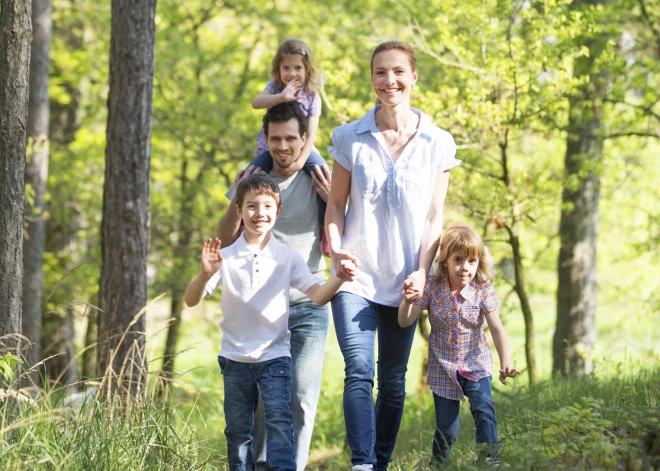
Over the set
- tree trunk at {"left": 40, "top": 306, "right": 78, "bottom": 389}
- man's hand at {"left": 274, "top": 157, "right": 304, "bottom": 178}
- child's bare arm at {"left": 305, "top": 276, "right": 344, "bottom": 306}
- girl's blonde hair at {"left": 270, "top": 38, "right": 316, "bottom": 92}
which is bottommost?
tree trunk at {"left": 40, "top": 306, "right": 78, "bottom": 389}

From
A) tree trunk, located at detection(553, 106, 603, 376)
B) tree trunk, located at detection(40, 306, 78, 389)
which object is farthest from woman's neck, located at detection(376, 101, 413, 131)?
tree trunk, located at detection(40, 306, 78, 389)

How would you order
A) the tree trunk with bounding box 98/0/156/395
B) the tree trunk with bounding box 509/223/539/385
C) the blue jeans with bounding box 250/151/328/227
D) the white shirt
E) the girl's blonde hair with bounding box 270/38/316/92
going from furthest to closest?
1. the tree trunk with bounding box 509/223/539/385
2. the tree trunk with bounding box 98/0/156/395
3. the girl's blonde hair with bounding box 270/38/316/92
4. the blue jeans with bounding box 250/151/328/227
5. the white shirt

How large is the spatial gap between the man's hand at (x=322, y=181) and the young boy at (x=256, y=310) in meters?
0.39

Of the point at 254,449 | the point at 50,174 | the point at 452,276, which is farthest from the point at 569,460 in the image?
the point at 50,174

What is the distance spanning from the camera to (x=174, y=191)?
45.4ft

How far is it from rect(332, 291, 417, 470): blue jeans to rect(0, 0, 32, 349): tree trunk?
1.90 m

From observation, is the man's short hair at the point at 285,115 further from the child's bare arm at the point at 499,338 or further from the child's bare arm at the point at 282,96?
the child's bare arm at the point at 499,338

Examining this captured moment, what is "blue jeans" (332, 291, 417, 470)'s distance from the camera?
13.4 feet

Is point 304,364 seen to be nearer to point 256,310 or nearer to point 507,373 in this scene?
point 256,310

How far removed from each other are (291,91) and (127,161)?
7.31 ft

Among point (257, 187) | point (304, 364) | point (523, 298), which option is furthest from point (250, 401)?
point (523, 298)

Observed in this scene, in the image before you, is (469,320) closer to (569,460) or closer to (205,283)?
(569,460)

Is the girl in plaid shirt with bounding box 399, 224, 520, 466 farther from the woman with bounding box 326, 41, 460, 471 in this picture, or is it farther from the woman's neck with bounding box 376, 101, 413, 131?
the woman's neck with bounding box 376, 101, 413, 131

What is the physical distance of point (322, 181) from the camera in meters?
4.78
